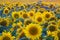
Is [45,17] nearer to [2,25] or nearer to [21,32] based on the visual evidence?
[2,25]

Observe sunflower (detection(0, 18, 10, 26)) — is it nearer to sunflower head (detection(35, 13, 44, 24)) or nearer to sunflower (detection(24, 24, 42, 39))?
sunflower head (detection(35, 13, 44, 24))

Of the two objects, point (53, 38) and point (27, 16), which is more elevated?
point (27, 16)

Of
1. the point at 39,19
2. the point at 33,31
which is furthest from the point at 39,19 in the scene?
the point at 33,31

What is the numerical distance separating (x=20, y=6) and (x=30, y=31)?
3.42m

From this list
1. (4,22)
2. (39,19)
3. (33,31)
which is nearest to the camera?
(33,31)

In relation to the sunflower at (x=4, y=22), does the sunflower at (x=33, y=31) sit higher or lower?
lower

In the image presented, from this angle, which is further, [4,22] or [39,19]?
[39,19]

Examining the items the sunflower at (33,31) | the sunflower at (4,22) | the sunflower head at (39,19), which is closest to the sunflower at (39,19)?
the sunflower head at (39,19)

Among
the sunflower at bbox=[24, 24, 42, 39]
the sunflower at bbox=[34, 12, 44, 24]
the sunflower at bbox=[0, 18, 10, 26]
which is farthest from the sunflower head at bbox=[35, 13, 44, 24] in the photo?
the sunflower at bbox=[24, 24, 42, 39]

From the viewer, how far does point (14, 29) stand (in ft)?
11.4

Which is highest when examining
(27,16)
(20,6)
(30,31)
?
(20,6)

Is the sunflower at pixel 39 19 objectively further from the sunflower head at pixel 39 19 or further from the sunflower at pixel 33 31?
the sunflower at pixel 33 31

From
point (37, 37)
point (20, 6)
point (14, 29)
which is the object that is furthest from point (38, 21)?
point (20, 6)

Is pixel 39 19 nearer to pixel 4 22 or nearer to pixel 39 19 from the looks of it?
pixel 39 19
